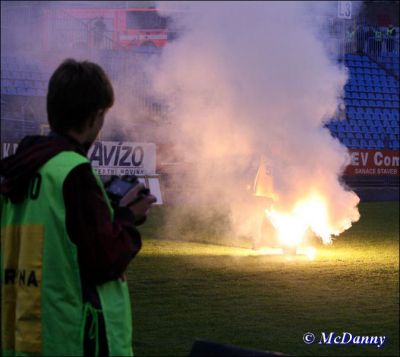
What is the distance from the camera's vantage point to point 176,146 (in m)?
19.8

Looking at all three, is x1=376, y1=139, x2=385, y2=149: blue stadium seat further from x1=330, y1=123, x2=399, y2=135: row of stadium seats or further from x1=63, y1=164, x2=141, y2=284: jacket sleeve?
x1=63, y1=164, x2=141, y2=284: jacket sleeve

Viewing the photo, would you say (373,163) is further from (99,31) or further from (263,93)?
(263,93)

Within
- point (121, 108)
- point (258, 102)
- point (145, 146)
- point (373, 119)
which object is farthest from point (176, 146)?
point (373, 119)

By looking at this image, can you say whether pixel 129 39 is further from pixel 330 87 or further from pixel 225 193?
pixel 330 87

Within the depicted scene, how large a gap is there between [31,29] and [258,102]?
12.0 m

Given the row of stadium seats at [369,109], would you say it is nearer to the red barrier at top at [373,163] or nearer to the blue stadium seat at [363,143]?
the blue stadium seat at [363,143]

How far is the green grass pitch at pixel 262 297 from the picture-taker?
6.27 meters

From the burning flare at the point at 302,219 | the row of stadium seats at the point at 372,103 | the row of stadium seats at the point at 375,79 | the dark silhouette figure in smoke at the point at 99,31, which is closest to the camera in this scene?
the burning flare at the point at 302,219

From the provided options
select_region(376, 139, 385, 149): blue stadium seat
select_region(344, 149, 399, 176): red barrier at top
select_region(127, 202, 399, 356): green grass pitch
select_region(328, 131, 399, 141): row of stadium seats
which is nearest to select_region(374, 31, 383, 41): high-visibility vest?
select_region(328, 131, 399, 141): row of stadium seats

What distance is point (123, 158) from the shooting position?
845 inches

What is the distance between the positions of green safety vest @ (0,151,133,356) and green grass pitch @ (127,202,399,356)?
11.6 ft

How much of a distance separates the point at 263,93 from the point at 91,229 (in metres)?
12.1
